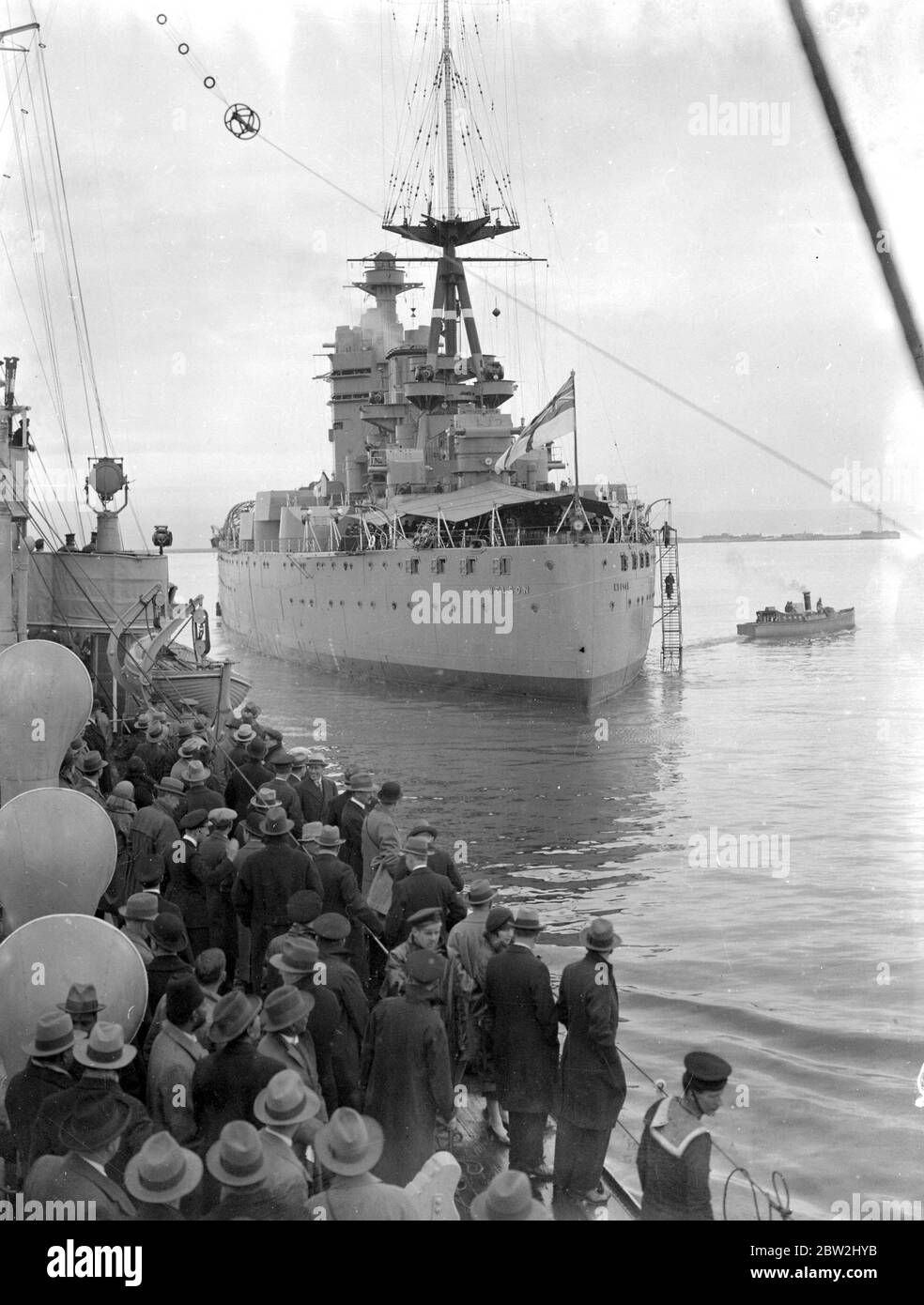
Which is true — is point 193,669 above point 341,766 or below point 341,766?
above

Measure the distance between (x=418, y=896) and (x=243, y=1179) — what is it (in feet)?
10.1

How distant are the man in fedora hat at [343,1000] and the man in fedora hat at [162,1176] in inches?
56.9

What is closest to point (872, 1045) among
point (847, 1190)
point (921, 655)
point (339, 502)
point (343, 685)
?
point (847, 1190)

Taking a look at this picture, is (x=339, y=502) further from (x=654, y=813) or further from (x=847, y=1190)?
(x=847, y=1190)

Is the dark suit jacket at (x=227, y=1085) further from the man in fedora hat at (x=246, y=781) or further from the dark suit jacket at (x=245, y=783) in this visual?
the dark suit jacket at (x=245, y=783)

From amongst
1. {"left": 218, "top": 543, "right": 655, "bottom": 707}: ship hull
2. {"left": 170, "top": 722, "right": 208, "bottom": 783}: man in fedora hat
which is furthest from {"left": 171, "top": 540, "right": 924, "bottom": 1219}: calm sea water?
{"left": 170, "top": 722, "right": 208, "bottom": 783}: man in fedora hat

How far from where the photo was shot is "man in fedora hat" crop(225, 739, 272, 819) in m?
9.84

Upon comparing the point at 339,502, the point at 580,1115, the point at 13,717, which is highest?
the point at 339,502

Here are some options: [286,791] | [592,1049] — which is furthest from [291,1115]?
[286,791]

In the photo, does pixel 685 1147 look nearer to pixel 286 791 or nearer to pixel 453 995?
pixel 453 995

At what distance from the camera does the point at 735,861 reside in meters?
15.5

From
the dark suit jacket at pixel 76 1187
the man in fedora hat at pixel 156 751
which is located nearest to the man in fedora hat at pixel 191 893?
the dark suit jacket at pixel 76 1187

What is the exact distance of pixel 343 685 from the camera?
36.6 meters

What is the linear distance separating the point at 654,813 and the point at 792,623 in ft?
135
